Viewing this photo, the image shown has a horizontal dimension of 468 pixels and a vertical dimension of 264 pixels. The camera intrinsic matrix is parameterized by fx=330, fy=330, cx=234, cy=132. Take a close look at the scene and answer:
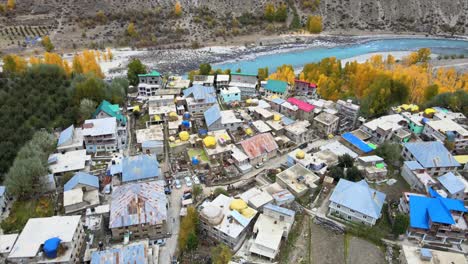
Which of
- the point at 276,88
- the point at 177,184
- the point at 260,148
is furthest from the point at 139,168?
the point at 276,88

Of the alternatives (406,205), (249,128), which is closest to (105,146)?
(249,128)

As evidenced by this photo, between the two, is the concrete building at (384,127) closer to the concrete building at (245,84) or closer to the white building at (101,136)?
the concrete building at (245,84)

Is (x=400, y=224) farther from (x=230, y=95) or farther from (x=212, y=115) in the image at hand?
(x=230, y=95)

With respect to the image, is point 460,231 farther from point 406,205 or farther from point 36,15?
point 36,15

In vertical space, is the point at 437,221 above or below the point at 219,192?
above

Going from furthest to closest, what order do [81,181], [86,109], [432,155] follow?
[86,109], [432,155], [81,181]

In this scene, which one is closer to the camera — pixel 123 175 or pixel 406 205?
pixel 406 205
